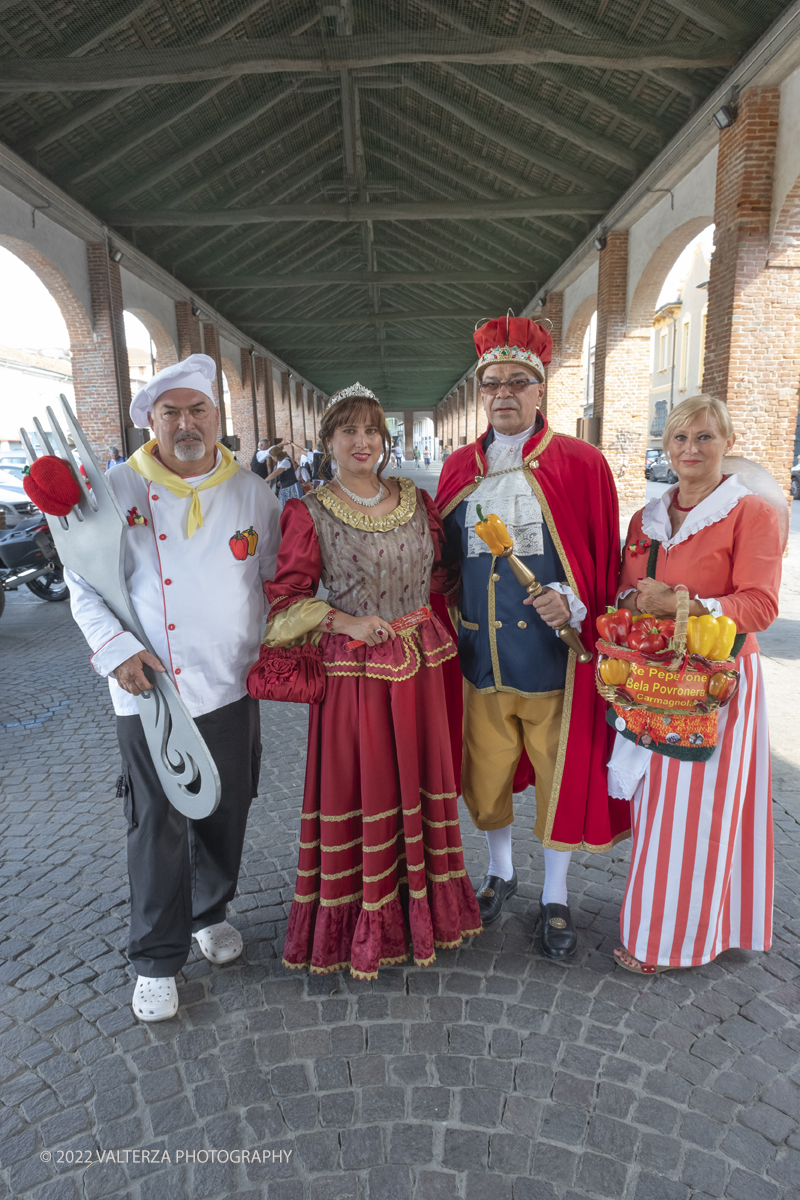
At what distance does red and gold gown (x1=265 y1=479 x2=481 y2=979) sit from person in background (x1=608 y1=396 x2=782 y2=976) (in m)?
0.63

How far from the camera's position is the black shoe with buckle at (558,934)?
99.6 inches

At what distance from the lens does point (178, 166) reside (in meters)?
10.8

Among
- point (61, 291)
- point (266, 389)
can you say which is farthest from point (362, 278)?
point (266, 389)

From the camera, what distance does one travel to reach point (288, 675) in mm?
2148

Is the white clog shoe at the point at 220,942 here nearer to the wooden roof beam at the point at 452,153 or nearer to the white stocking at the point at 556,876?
the white stocking at the point at 556,876

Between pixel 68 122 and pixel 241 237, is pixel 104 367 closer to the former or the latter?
pixel 68 122

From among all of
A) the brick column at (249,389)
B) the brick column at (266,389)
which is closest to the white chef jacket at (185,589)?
the brick column at (249,389)

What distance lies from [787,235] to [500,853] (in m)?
8.19

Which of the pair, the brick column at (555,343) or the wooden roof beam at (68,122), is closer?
the wooden roof beam at (68,122)

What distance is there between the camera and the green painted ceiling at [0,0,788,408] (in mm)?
7785

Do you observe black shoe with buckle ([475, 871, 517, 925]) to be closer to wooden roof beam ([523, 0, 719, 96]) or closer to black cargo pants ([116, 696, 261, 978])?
black cargo pants ([116, 696, 261, 978])

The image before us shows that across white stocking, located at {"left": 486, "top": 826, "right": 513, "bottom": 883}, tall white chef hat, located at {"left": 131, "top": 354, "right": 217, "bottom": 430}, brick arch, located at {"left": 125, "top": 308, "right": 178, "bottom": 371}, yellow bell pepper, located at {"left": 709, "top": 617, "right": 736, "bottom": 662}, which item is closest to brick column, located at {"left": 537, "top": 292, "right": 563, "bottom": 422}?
brick arch, located at {"left": 125, "top": 308, "right": 178, "bottom": 371}

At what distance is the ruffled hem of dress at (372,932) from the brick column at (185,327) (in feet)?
52.1

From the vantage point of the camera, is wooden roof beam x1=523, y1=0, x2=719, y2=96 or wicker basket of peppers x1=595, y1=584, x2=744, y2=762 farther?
wooden roof beam x1=523, y1=0, x2=719, y2=96
